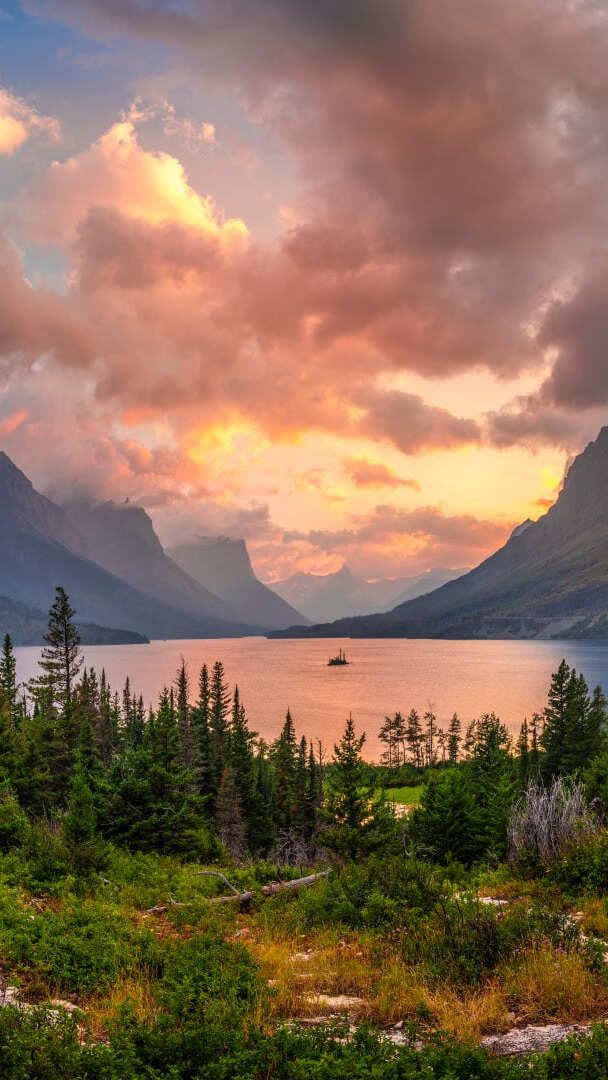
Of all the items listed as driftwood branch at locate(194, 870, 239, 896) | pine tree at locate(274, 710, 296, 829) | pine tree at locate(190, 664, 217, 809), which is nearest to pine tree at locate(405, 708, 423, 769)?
pine tree at locate(274, 710, 296, 829)

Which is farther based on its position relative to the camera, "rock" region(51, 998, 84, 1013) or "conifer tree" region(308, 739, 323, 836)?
"conifer tree" region(308, 739, 323, 836)

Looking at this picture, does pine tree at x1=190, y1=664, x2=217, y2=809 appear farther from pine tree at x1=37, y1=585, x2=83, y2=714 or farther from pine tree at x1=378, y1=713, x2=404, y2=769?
pine tree at x1=378, y1=713, x2=404, y2=769

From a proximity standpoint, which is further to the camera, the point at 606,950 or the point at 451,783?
the point at 451,783

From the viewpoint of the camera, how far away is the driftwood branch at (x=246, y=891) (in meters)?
14.0

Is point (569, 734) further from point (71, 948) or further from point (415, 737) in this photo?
point (415, 737)

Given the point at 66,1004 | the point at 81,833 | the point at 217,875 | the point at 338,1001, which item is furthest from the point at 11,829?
the point at 338,1001

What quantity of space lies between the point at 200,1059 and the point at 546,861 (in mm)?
10755

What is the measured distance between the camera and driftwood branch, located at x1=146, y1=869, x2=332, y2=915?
45.9 ft

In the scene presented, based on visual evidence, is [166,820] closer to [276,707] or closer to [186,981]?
[186,981]

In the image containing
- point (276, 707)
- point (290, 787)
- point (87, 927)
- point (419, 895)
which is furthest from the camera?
point (276, 707)

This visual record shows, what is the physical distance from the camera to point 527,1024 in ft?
26.7

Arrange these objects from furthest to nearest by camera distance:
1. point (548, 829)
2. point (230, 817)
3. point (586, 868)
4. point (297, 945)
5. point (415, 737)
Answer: point (415, 737)
point (230, 817)
point (548, 829)
point (586, 868)
point (297, 945)

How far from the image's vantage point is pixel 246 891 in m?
15.6

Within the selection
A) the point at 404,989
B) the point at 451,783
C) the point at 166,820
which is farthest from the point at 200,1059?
the point at 451,783
